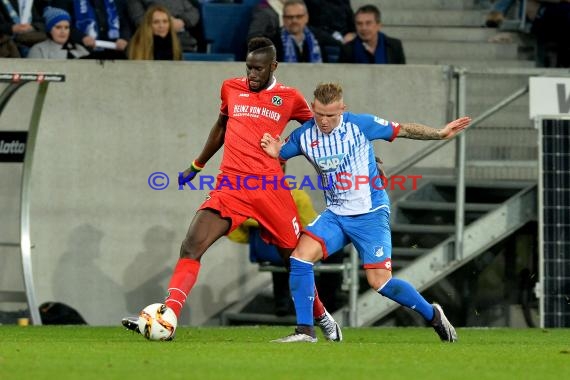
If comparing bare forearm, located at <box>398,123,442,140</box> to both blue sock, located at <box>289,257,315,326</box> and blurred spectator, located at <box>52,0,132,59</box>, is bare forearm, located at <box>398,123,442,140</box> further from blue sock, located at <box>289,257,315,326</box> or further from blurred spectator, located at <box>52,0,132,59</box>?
blurred spectator, located at <box>52,0,132,59</box>

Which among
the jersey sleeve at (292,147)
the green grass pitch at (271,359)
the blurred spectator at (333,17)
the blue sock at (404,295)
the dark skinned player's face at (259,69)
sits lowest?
the green grass pitch at (271,359)

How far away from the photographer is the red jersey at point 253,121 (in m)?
11.2

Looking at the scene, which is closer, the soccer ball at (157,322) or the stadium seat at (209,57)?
the soccer ball at (157,322)

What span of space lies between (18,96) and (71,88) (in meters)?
0.58

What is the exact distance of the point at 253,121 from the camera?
1129 cm

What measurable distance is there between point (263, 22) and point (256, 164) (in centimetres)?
556

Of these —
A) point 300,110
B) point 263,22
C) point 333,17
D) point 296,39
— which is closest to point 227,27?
point 263,22

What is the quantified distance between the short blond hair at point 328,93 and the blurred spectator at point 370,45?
6023 millimetres

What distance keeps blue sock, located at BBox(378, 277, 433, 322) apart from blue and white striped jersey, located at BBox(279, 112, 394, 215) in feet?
1.86

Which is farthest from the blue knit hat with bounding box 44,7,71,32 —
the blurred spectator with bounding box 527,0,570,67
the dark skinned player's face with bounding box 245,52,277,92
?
the blurred spectator with bounding box 527,0,570,67

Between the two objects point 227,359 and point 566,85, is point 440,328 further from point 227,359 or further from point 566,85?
point 566,85

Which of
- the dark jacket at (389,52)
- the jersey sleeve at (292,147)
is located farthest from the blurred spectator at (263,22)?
the jersey sleeve at (292,147)

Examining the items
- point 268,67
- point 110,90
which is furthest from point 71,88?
point 268,67

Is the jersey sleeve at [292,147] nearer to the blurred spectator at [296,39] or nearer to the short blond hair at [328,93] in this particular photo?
the short blond hair at [328,93]
